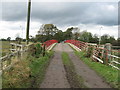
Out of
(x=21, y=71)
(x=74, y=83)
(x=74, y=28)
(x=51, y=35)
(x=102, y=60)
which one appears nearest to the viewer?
(x=74, y=83)

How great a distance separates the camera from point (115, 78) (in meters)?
7.85

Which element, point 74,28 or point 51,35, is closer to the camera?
point 51,35

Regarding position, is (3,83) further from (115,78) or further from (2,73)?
(115,78)

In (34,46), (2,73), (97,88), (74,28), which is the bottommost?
(97,88)

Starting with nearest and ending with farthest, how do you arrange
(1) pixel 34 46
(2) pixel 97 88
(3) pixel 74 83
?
(2) pixel 97 88 < (3) pixel 74 83 < (1) pixel 34 46

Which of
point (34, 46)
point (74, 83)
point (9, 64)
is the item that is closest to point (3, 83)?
point (9, 64)

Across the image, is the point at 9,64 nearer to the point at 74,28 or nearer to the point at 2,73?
the point at 2,73

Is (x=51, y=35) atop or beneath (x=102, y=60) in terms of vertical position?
atop

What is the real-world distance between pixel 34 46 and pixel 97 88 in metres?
9.96

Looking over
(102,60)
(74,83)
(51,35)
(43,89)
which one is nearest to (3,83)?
(43,89)

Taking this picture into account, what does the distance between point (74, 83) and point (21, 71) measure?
2.47 metres

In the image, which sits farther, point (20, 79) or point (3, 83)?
point (20, 79)

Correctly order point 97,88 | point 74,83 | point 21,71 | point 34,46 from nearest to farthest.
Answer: point 97,88 → point 74,83 → point 21,71 → point 34,46

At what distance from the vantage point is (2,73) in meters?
6.85
